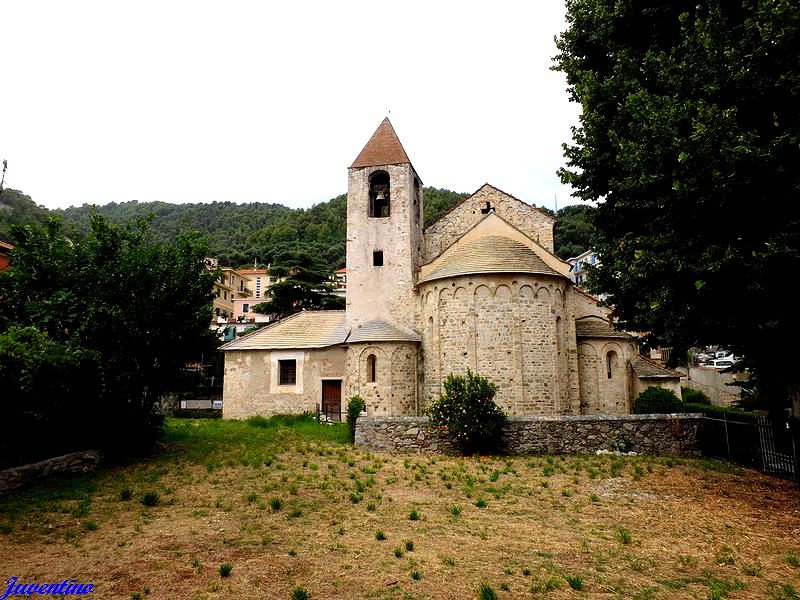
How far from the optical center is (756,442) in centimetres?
1173

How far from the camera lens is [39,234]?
12062 millimetres

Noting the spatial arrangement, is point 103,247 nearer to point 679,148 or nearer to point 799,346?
point 679,148

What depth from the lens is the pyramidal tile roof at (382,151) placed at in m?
22.8

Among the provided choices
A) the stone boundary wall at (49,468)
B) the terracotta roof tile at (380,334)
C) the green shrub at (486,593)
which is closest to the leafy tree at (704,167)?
the green shrub at (486,593)

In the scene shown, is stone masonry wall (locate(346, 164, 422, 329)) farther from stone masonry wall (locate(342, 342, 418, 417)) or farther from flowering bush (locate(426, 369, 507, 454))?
flowering bush (locate(426, 369, 507, 454))

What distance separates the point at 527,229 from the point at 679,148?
14.7 m

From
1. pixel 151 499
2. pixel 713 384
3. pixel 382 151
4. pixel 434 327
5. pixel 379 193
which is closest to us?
pixel 151 499

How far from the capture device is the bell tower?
21.8 metres

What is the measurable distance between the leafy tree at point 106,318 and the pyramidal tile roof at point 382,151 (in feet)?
37.1

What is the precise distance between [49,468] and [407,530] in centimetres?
727

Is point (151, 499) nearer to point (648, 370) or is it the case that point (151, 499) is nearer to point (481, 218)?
point (481, 218)

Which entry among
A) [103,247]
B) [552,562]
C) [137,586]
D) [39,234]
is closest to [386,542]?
[552,562]

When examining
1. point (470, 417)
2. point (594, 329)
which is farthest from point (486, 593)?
point (594, 329)

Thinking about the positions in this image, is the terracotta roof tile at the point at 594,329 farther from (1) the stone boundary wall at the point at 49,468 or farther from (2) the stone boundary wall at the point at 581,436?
(1) the stone boundary wall at the point at 49,468
